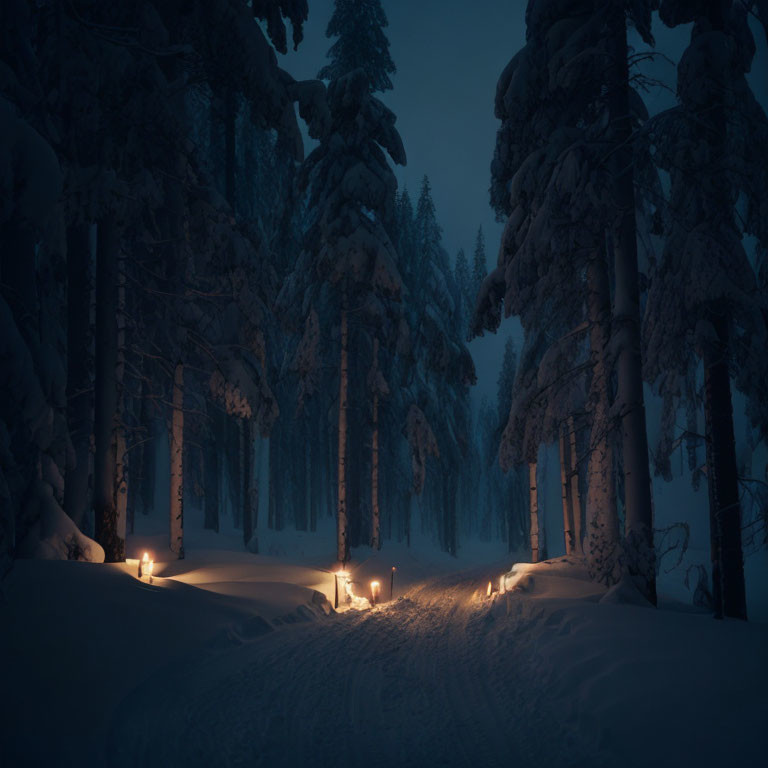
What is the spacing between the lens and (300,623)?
8.79 meters

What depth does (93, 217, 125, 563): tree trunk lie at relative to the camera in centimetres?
951

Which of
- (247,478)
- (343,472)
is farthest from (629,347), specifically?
(247,478)

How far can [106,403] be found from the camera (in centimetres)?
959

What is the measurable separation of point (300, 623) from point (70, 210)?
7.29 m

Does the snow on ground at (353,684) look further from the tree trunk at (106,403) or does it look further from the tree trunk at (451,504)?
the tree trunk at (451,504)

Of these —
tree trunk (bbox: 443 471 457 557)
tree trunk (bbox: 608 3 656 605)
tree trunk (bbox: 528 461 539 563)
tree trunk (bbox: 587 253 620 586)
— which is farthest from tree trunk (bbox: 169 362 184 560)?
tree trunk (bbox: 443 471 457 557)

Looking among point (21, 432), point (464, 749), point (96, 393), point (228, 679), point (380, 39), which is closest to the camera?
point (464, 749)

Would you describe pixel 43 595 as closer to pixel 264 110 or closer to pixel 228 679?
pixel 228 679

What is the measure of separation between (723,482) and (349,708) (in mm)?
6220

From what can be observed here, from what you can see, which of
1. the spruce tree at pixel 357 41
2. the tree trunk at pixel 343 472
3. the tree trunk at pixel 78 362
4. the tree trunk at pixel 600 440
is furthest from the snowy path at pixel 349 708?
the spruce tree at pixel 357 41

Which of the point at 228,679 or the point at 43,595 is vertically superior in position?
the point at 43,595

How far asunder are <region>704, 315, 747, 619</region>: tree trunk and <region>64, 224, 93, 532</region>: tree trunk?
1089 centimetres

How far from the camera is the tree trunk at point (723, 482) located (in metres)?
8.04

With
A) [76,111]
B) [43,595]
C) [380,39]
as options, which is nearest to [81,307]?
[76,111]
